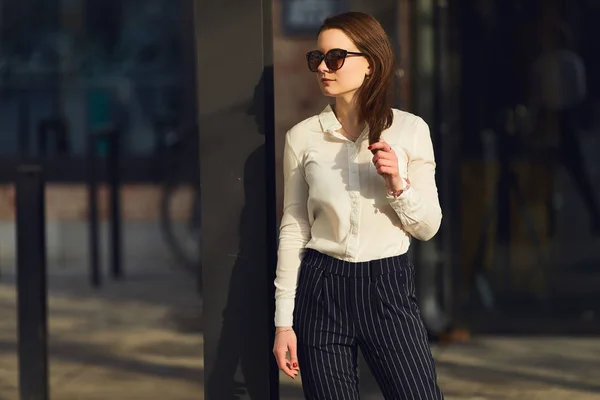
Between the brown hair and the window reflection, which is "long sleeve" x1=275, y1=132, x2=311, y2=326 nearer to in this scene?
the brown hair

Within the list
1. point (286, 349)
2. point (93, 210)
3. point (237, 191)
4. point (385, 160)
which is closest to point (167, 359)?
point (93, 210)

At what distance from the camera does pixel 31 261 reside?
4.95 metres

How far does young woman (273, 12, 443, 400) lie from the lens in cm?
305

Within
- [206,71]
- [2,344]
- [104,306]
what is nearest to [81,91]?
[104,306]

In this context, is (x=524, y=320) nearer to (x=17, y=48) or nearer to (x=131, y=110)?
(x=131, y=110)

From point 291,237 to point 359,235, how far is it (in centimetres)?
21

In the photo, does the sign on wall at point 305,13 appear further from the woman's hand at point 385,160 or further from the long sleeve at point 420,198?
the woman's hand at point 385,160

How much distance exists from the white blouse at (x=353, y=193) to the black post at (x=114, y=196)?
19.3 ft

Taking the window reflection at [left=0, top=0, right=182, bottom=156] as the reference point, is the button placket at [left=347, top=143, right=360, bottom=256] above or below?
below

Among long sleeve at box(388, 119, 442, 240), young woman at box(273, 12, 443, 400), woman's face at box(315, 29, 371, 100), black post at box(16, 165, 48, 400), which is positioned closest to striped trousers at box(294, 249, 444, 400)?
young woman at box(273, 12, 443, 400)

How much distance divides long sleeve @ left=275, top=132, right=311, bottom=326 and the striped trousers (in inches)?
1.8

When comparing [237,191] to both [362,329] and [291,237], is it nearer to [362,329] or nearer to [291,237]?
[291,237]

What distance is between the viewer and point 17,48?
883 cm

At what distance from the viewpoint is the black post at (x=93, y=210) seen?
8875mm
